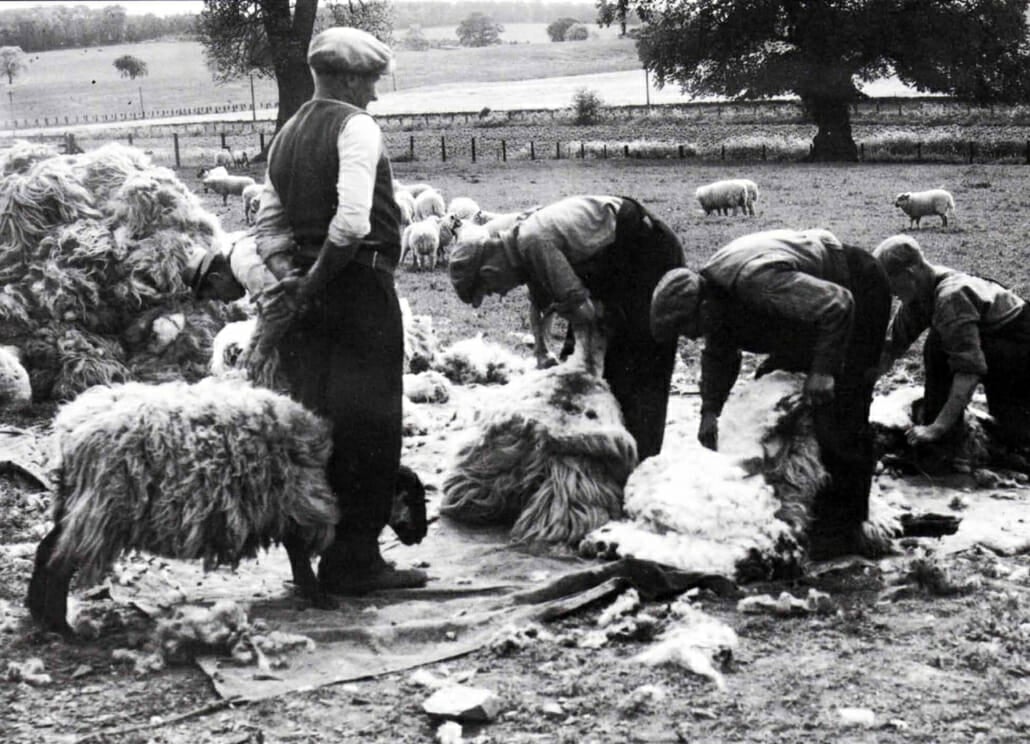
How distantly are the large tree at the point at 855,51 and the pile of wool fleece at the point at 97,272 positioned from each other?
Answer: 73.1 feet

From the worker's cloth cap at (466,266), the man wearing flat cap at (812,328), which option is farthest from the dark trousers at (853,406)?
the worker's cloth cap at (466,266)

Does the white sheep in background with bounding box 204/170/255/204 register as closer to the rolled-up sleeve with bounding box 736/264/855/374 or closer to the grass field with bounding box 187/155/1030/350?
the grass field with bounding box 187/155/1030/350

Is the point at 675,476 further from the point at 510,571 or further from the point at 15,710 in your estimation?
the point at 15,710

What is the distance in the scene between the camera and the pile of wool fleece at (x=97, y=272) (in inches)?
371

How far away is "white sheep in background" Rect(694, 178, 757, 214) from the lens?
2161 cm

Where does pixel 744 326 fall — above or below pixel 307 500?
above

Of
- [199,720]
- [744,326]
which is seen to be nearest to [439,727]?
[199,720]

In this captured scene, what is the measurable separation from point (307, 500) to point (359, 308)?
0.85 m

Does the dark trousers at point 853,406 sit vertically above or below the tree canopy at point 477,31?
below

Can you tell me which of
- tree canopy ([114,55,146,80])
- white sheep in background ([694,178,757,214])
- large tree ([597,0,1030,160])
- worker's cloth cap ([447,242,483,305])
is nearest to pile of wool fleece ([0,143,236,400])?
worker's cloth cap ([447,242,483,305])

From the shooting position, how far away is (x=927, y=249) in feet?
52.9

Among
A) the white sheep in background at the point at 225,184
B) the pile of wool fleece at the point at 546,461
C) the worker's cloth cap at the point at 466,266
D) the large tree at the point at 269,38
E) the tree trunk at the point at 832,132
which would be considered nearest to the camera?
the pile of wool fleece at the point at 546,461

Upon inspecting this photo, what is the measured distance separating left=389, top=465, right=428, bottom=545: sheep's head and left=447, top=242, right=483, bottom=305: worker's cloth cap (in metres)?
1.08

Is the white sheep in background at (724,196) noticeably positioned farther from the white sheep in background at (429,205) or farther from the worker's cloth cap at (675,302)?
the worker's cloth cap at (675,302)
